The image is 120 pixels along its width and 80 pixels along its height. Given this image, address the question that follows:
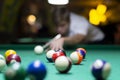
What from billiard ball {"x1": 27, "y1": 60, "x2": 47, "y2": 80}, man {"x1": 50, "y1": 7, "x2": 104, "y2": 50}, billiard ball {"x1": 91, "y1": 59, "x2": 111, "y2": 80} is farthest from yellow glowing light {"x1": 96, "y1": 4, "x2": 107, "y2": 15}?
billiard ball {"x1": 27, "y1": 60, "x2": 47, "y2": 80}

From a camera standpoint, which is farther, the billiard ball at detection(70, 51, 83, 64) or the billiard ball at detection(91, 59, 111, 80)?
the billiard ball at detection(70, 51, 83, 64)

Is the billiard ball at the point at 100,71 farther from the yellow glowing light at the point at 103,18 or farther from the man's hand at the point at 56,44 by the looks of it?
the yellow glowing light at the point at 103,18

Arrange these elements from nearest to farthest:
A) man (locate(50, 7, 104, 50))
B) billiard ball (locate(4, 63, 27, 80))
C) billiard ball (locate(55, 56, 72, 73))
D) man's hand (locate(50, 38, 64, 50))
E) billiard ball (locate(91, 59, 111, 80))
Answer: billiard ball (locate(4, 63, 27, 80)) → billiard ball (locate(91, 59, 111, 80)) → billiard ball (locate(55, 56, 72, 73)) → man's hand (locate(50, 38, 64, 50)) → man (locate(50, 7, 104, 50))

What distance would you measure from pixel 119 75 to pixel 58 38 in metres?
2.13

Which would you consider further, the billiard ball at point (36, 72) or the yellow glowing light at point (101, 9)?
the yellow glowing light at point (101, 9)

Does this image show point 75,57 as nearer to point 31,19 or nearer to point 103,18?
point 31,19

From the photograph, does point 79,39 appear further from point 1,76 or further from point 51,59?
point 1,76

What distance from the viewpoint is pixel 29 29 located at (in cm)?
823

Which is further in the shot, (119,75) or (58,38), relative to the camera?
(58,38)

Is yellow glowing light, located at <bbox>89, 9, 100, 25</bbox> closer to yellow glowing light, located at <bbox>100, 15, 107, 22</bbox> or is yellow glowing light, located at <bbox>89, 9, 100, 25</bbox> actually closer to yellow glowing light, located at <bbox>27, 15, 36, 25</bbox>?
yellow glowing light, located at <bbox>100, 15, 107, 22</bbox>

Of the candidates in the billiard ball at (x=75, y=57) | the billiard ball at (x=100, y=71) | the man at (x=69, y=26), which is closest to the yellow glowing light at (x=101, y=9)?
the man at (x=69, y=26)

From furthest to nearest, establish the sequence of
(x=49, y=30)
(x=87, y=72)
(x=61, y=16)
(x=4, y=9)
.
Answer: (x=49, y=30) < (x=4, y=9) < (x=61, y=16) < (x=87, y=72)

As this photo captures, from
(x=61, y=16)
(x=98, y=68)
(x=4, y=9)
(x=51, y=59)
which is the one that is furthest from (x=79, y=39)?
(x=98, y=68)

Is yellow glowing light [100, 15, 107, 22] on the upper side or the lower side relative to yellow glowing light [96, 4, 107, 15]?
lower
